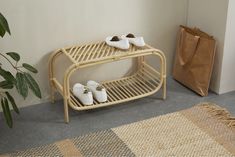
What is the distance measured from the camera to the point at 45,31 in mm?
2512

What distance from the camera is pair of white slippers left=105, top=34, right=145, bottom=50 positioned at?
2.52 m

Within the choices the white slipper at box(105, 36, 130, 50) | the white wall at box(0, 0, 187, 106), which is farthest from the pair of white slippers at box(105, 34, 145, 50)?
the white wall at box(0, 0, 187, 106)

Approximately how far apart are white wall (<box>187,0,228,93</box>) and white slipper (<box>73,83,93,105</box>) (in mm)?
980

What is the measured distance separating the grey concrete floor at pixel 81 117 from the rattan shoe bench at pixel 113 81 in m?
0.08

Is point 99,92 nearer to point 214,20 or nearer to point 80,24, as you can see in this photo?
point 80,24

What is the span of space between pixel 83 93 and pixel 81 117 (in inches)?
6.6

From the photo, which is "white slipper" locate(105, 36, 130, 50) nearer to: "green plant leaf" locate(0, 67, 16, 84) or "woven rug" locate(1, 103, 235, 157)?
"woven rug" locate(1, 103, 235, 157)

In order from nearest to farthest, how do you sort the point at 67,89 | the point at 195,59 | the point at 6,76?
1. the point at 6,76
2. the point at 67,89
3. the point at 195,59

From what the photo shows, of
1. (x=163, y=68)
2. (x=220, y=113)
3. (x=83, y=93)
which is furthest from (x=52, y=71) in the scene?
(x=220, y=113)

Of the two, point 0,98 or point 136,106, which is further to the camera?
point 136,106

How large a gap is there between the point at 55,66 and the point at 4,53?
→ 1.22 feet

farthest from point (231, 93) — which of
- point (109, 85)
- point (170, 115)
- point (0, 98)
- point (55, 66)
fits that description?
point (0, 98)

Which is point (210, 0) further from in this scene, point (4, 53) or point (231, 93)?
point (4, 53)

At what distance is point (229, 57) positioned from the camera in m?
2.67
